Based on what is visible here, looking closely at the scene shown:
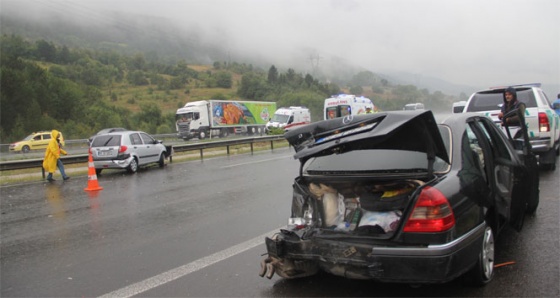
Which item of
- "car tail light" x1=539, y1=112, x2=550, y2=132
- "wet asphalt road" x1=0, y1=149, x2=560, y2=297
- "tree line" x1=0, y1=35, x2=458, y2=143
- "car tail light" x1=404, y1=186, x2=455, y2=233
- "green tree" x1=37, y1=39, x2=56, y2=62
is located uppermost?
"green tree" x1=37, y1=39, x2=56, y2=62

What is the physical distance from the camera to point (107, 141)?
16.1 m

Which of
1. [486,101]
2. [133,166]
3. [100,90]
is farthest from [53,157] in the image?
[100,90]

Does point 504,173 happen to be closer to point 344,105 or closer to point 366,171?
point 366,171

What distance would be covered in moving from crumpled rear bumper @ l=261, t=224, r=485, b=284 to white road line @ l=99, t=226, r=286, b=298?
2.63 ft

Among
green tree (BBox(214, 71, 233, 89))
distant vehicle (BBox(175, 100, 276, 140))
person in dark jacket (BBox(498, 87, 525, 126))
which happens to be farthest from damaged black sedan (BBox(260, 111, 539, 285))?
green tree (BBox(214, 71, 233, 89))

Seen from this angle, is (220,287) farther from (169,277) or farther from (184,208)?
(184,208)

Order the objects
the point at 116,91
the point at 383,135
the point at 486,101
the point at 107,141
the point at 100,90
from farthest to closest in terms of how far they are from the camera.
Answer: the point at 116,91 → the point at 100,90 → the point at 107,141 → the point at 486,101 → the point at 383,135

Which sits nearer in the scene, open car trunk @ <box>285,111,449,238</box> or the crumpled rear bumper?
the crumpled rear bumper

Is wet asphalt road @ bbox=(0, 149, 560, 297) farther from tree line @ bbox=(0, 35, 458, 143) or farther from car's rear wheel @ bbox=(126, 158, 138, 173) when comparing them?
tree line @ bbox=(0, 35, 458, 143)

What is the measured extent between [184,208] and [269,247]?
177 inches

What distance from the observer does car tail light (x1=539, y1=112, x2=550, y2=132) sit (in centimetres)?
962

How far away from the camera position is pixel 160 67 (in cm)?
12612

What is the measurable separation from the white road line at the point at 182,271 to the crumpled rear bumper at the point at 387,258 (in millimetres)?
801

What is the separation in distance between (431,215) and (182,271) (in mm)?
2586
